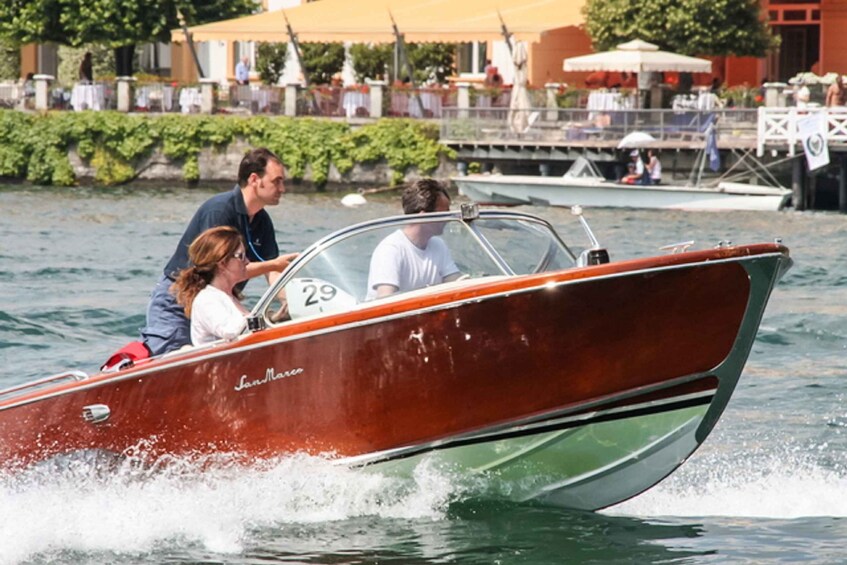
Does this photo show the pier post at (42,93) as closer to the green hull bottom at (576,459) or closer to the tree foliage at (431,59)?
the tree foliage at (431,59)

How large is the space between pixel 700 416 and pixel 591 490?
74 centimetres

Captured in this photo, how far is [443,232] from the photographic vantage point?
28.0ft

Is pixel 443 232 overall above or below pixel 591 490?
above

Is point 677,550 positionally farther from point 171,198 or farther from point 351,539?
point 171,198

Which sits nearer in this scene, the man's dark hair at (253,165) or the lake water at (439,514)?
the lake water at (439,514)

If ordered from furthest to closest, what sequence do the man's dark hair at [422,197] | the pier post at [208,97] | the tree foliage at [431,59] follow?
the tree foliage at [431,59] < the pier post at [208,97] < the man's dark hair at [422,197]

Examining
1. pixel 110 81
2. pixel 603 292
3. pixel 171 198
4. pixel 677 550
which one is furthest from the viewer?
pixel 110 81

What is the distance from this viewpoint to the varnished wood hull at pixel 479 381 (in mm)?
8016

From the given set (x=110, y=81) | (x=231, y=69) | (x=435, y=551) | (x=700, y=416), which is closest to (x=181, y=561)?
→ (x=435, y=551)

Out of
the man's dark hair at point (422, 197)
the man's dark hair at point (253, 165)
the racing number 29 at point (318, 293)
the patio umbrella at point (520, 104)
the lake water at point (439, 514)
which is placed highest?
the patio umbrella at point (520, 104)

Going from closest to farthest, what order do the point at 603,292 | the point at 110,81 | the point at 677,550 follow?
the point at 603,292 < the point at 677,550 < the point at 110,81

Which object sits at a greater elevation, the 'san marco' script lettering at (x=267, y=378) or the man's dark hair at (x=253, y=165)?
the man's dark hair at (x=253, y=165)

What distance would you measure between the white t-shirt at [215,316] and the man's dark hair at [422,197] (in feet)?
3.35

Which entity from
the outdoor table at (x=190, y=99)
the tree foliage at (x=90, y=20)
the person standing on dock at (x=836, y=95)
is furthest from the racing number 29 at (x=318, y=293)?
the tree foliage at (x=90, y=20)
